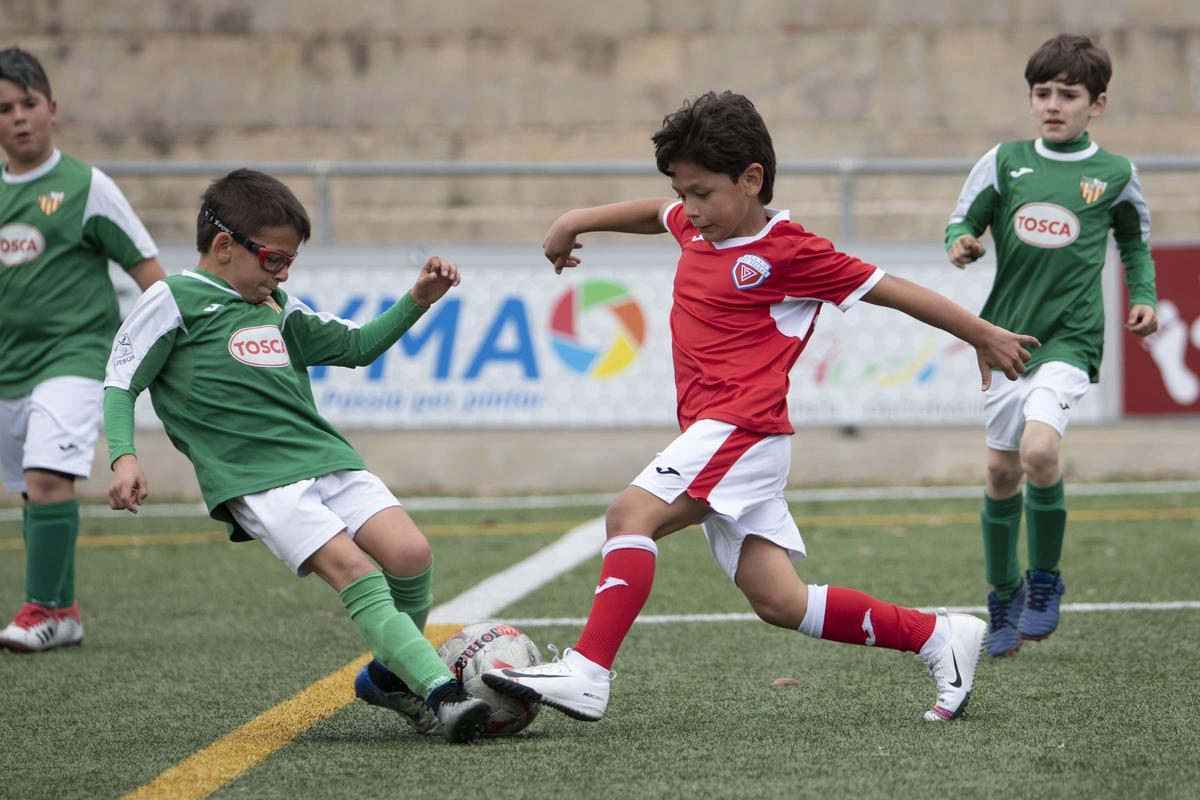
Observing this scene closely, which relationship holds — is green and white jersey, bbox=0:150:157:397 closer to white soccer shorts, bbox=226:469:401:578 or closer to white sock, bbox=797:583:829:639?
white soccer shorts, bbox=226:469:401:578

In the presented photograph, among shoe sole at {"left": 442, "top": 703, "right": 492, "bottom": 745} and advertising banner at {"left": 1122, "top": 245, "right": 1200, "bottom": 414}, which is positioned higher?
shoe sole at {"left": 442, "top": 703, "right": 492, "bottom": 745}

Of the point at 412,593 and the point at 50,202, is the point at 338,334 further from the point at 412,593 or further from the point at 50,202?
the point at 50,202

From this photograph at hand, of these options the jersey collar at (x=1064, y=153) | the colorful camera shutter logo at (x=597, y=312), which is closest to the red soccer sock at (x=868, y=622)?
the jersey collar at (x=1064, y=153)

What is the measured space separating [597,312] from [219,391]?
6.32 meters

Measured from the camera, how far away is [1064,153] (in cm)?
540

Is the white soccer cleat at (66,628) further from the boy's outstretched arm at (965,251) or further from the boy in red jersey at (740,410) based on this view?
the boy's outstretched arm at (965,251)

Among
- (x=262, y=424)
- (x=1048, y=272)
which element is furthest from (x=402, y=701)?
(x=1048, y=272)

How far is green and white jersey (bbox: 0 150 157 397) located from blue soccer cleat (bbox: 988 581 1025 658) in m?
3.10

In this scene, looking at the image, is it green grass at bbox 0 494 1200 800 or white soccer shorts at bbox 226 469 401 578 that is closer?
green grass at bbox 0 494 1200 800

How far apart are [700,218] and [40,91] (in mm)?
2853

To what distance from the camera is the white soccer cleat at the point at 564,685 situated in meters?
3.97

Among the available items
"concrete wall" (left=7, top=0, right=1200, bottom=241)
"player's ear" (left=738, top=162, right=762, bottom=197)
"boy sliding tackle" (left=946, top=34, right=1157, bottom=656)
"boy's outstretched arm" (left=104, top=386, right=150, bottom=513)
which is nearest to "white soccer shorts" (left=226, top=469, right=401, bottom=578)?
"boy's outstretched arm" (left=104, top=386, right=150, bottom=513)

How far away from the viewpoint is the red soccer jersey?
4.10m

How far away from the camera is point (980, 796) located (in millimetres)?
3445
